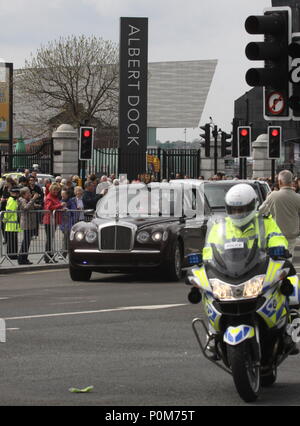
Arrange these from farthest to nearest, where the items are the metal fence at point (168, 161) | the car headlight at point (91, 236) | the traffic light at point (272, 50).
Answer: the metal fence at point (168, 161) → the car headlight at point (91, 236) → the traffic light at point (272, 50)

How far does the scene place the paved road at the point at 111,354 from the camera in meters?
8.91

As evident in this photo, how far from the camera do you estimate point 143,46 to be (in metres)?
43.9

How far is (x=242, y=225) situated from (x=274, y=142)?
29181mm

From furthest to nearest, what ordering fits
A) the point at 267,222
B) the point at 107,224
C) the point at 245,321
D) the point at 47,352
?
the point at 107,224 < the point at 47,352 < the point at 267,222 < the point at 245,321

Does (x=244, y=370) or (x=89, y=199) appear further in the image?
(x=89, y=199)

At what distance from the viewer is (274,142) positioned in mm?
37781

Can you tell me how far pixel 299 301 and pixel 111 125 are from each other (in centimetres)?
6659

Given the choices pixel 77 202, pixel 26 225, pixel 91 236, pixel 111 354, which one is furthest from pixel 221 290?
pixel 77 202

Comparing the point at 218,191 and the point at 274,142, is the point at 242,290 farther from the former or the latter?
the point at 274,142

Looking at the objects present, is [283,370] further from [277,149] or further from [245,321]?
[277,149]

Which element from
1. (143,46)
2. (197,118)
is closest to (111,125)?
(143,46)

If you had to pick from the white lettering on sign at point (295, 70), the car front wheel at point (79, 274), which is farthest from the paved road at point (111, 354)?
the white lettering on sign at point (295, 70)

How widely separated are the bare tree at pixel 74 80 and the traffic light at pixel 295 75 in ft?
192

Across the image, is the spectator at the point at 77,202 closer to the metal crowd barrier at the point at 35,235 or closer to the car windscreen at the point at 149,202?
the metal crowd barrier at the point at 35,235
